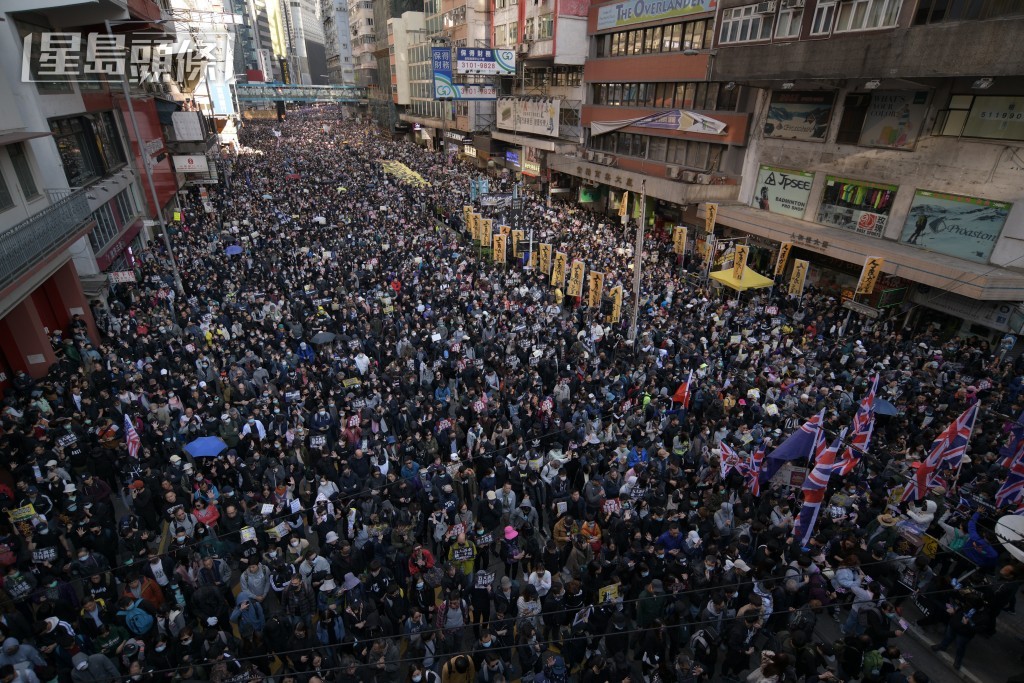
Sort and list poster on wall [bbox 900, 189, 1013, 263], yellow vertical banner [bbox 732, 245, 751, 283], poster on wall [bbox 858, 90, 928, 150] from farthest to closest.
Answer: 1. yellow vertical banner [bbox 732, 245, 751, 283]
2. poster on wall [bbox 858, 90, 928, 150]
3. poster on wall [bbox 900, 189, 1013, 263]

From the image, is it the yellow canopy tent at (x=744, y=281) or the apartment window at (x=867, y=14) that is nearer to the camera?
the apartment window at (x=867, y=14)

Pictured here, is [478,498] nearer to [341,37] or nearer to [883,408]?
[883,408]

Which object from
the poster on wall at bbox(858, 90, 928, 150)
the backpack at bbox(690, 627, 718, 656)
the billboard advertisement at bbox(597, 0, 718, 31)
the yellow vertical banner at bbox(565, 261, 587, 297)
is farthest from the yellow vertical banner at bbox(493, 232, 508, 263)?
the backpack at bbox(690, 627, 718, 656)

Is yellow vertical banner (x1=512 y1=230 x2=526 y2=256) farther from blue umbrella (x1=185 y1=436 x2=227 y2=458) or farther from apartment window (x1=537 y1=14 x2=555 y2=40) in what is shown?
apartment window (x1=537 y1=14 x2=555 y2=40)

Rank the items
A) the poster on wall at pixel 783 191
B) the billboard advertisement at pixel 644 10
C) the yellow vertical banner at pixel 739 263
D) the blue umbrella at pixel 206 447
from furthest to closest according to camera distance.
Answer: the billboard advertisement at pixel 644 10, the poster on wall at pixel 783 191, the yellow vertical banner at pixel 739 263, the blue umbrella at pixel 206 447

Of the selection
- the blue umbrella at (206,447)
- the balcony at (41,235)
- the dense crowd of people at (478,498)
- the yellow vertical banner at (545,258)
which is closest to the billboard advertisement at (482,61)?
the yellow vertical banner at (545,258)

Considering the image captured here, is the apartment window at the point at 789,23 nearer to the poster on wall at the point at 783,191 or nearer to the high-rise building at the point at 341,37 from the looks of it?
the poster on wall at the point at 783,191
